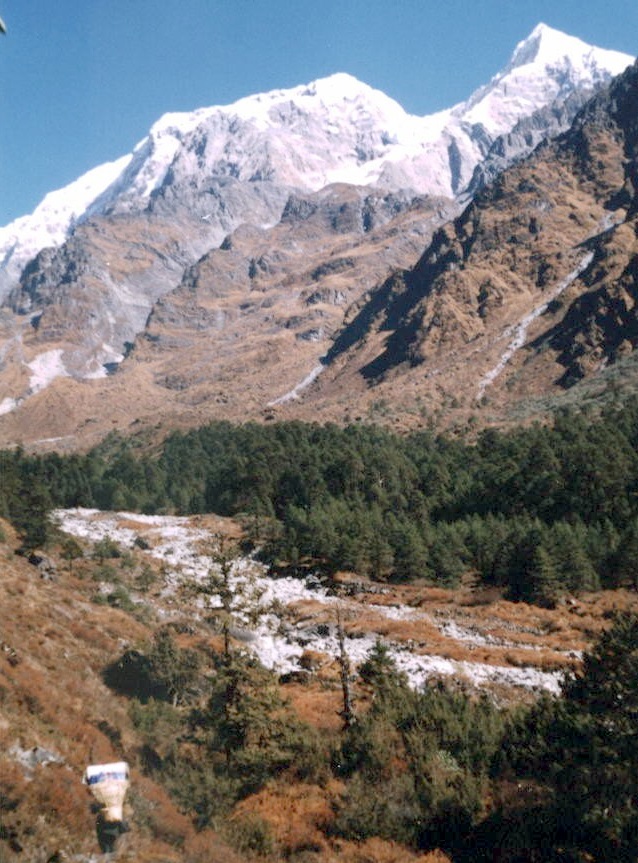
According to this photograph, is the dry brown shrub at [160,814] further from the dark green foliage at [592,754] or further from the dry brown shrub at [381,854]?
the dark green foliage at [592,754]

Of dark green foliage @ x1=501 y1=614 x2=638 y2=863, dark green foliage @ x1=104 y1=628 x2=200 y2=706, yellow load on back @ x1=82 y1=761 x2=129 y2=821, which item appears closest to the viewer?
yellow load on back @ x1=82 y1=761 x2=129 y2=821

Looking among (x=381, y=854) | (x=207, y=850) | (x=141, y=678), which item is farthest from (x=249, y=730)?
(x=141, y=678)

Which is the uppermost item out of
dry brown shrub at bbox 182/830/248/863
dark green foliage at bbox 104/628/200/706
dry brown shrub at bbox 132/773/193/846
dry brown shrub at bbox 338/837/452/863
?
dark green foliage at bbox 104/628/200/706

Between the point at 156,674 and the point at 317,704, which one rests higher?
the point at 156,674

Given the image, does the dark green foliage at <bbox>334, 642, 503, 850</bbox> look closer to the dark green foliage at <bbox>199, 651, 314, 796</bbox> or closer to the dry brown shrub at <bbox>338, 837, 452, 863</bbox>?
the dry brown shrub at <bbox>338, 837, 452, 863</bbox>

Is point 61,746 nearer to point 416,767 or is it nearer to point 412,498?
point 416,767

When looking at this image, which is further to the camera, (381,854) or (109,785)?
(381,854)

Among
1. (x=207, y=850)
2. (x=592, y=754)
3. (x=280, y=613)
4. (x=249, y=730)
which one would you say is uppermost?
(x=249, y=730)

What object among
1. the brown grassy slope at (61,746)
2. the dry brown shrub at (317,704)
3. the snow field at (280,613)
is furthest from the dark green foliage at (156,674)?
the dry brown shrub at (317,704)

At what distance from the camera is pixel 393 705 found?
26.0 m

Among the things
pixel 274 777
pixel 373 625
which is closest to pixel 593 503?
pixel 373 625

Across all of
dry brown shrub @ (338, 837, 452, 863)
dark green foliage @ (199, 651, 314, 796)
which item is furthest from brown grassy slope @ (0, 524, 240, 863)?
dry brown shrub @ (338, 837, 452, 863)

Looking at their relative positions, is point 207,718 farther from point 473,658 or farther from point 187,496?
point 187,496

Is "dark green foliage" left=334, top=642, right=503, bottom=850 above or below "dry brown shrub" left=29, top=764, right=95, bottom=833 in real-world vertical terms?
below
